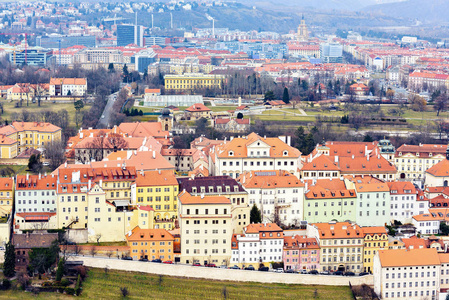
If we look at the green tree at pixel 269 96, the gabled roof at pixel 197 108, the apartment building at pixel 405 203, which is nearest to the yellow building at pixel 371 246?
the apartment building at pixel 405 203

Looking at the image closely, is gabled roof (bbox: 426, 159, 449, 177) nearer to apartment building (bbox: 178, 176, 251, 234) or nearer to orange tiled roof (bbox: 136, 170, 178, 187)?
apartment building (bbox: 178, 176, 251, 234)

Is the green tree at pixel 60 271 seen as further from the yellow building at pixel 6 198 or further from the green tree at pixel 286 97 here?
the green tree at pixel 286 97

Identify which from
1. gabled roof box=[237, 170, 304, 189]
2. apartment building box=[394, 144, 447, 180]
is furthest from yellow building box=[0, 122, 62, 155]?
apartment building box=[394, 144, 447, 180]

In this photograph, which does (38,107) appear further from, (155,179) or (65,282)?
(65,282)

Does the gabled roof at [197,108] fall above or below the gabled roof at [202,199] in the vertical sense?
above

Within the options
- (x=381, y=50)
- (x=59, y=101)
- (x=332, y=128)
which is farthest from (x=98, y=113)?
(x=381, y=50)
